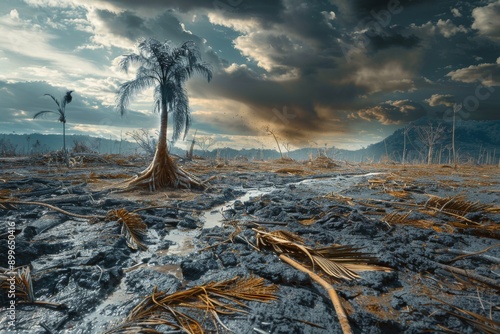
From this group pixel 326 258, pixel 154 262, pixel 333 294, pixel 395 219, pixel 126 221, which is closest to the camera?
pixel 333 294

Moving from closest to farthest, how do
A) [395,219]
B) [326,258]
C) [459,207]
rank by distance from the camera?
[326,258], [395,219], [459,207]

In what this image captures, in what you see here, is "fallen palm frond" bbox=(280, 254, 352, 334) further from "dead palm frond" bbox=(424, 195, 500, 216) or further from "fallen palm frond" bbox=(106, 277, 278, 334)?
"dead palm frond" bbox=(424, 195, 500, 216)

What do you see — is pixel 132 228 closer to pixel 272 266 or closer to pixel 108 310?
pixel 108 310

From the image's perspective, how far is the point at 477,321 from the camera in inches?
69.0

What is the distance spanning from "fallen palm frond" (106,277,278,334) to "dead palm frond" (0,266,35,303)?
94cm

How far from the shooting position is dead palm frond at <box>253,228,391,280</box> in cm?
247

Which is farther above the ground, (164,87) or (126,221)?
(164,87)

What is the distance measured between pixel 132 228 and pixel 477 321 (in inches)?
148

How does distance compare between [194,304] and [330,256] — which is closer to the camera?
[194,304]

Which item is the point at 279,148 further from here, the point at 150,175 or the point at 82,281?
the point at 82,281

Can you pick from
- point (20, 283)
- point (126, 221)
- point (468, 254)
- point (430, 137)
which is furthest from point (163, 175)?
point (430, 137)

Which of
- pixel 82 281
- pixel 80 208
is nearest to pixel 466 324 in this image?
pixel 82 281

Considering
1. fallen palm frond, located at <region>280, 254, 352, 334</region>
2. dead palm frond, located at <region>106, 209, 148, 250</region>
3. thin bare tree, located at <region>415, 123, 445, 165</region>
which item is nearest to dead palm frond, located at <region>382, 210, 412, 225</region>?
fallen palm frond, located at <region>280, 254, 352, 334</region>

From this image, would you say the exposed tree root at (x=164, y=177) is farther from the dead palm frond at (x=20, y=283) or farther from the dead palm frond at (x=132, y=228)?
the dead palm frond at (x=20, y=283)
